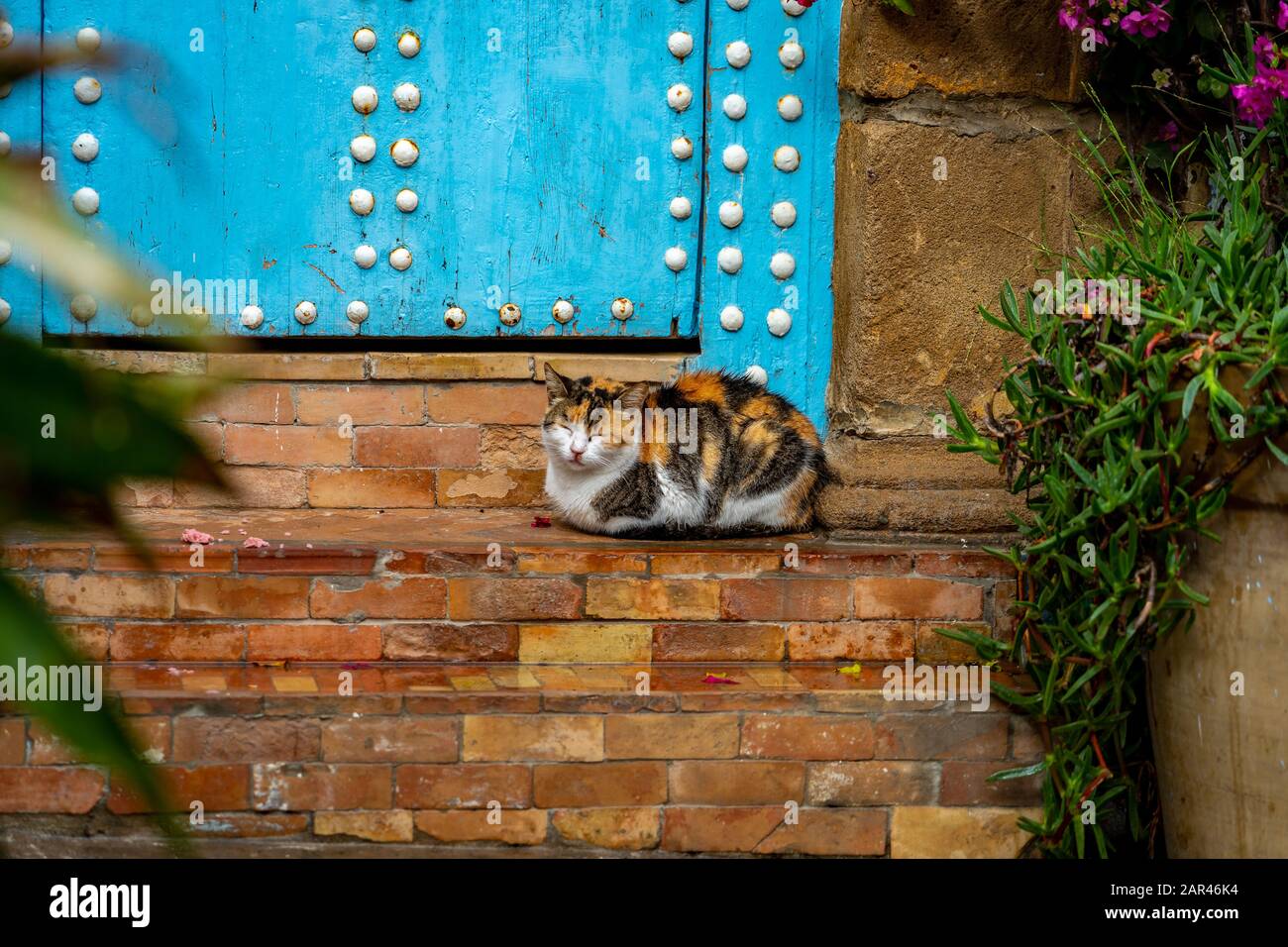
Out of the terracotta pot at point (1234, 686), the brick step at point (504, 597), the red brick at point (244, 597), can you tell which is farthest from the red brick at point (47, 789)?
the terracotta pot at point (1234, 686)

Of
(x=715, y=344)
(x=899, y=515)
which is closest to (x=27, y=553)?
(x=715, y=344)

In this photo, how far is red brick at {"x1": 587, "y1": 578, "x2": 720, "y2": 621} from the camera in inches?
117

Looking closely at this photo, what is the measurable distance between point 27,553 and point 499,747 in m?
1.11

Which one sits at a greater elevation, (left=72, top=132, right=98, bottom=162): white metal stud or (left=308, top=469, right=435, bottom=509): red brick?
(left=72, top=132, right=98, bottom=162): white metal stud

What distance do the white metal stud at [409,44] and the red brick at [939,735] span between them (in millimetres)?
1952

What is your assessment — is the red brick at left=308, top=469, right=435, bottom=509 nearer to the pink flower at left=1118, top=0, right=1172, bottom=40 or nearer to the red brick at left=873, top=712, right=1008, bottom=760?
the red brick at left=873, top=712, right=1008, bottom=760

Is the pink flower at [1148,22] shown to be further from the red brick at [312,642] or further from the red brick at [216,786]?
the red brick at [216,786]


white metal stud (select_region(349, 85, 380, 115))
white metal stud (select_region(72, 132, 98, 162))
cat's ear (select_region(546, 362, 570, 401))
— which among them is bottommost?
cat's ear (select_region(546, 362, 570, 401))

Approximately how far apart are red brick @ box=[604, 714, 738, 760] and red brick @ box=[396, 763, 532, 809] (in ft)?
0.63

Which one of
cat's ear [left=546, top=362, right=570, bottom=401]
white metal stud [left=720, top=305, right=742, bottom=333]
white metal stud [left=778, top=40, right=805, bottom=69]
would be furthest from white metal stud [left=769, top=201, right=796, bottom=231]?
cat's ear [left=546, top=362, right=570, bottom=401]

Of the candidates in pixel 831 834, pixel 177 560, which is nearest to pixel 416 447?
pixel 177 560

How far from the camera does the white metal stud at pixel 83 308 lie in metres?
3.21

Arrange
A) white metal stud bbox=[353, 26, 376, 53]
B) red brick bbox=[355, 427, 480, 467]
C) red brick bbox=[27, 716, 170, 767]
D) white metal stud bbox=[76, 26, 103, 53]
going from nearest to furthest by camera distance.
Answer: red brick bbox=[27, 716, 170, 767]
white metal stud bbox=[76, 26, 103, 53]
white metal stud bbox=[353, 26, 376, 53]
red brick bbox=[355, 427, 480, 467]

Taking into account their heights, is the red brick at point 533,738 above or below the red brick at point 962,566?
below
